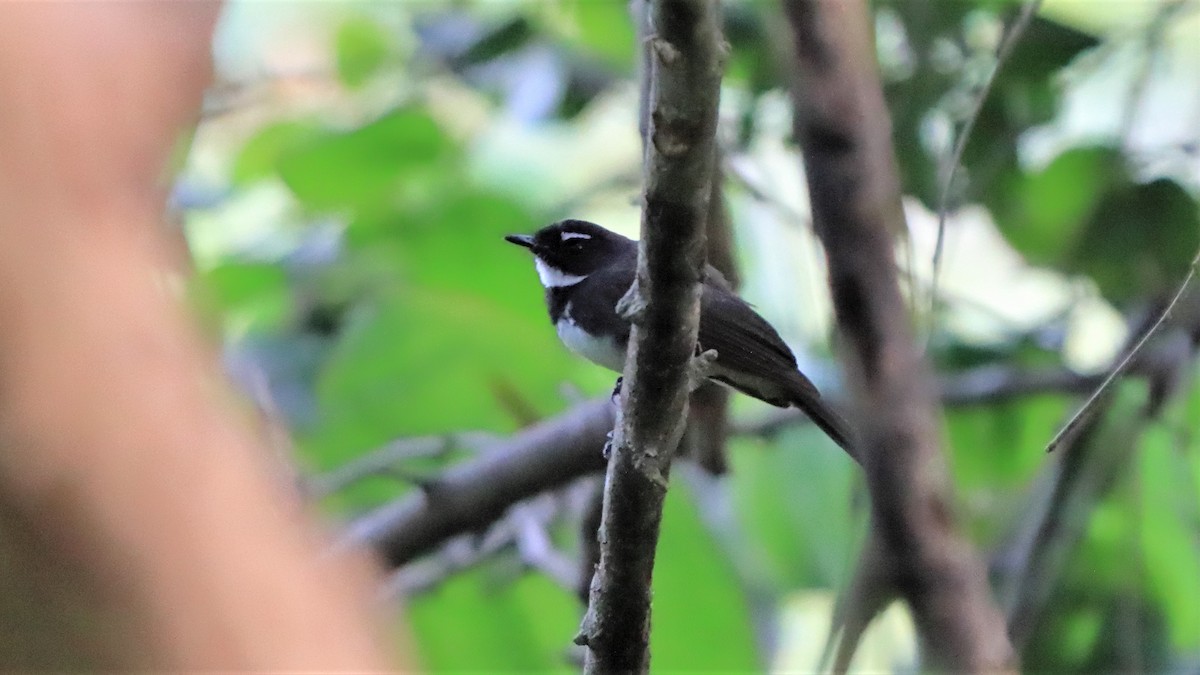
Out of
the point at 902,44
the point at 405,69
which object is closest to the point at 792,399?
the point at 902,44

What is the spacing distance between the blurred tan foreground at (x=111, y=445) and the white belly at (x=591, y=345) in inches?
58.0

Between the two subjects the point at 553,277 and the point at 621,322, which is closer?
→ the point at 621,322

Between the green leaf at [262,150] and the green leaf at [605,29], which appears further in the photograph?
the green leaf at [262,150]

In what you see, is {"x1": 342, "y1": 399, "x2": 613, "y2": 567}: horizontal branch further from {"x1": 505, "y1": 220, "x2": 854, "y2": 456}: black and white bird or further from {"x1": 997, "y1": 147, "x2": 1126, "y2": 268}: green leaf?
{"x1": 997, "y1": 147, "x2": 1126, "y2": 268}: green leaf

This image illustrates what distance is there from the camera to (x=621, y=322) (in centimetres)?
204

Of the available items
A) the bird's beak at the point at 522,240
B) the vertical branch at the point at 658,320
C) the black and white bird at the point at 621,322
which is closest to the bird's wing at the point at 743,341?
the black and white bird at the point at 621,322

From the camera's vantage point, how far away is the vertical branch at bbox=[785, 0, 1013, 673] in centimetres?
92

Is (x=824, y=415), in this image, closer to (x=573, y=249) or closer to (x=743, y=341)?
(x=743, y=341)

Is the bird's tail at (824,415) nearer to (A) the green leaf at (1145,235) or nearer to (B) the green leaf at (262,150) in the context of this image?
(A) the green leaf at (1145,235)

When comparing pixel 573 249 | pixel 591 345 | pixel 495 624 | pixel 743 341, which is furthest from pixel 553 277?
pixel 495 624

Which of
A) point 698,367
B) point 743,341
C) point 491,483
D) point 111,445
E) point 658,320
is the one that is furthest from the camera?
point 491,483

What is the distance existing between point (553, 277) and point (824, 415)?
0.58 metres

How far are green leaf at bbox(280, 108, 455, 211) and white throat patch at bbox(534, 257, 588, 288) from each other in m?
0.42

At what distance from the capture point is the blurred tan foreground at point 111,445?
19.9 inches
